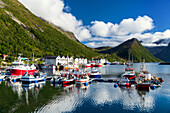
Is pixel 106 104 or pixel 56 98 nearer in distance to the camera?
pixel 106 104

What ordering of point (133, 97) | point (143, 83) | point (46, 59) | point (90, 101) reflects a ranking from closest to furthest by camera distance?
point (90, 101) → point (133, 97) → point (143, 83) → point (46, 59)

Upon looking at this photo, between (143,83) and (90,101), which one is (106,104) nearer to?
(90,101)

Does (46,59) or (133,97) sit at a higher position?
(46,59)

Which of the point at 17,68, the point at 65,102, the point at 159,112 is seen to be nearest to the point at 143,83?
the point at 159,112

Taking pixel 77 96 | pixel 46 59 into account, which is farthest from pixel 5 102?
pixel 46 59

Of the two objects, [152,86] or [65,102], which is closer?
[65,102]

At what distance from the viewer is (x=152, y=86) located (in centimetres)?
6931

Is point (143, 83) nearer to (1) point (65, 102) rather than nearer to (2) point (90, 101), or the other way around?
(2) point (90, 101)

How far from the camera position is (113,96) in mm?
55969

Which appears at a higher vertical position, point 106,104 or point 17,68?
point 17,68

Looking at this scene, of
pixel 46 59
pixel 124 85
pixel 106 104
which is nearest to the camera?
pixel 106 104

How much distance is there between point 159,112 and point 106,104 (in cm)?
1430

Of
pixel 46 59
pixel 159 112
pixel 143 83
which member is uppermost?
pixel 46 59

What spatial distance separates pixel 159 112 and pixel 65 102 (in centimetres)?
2671
